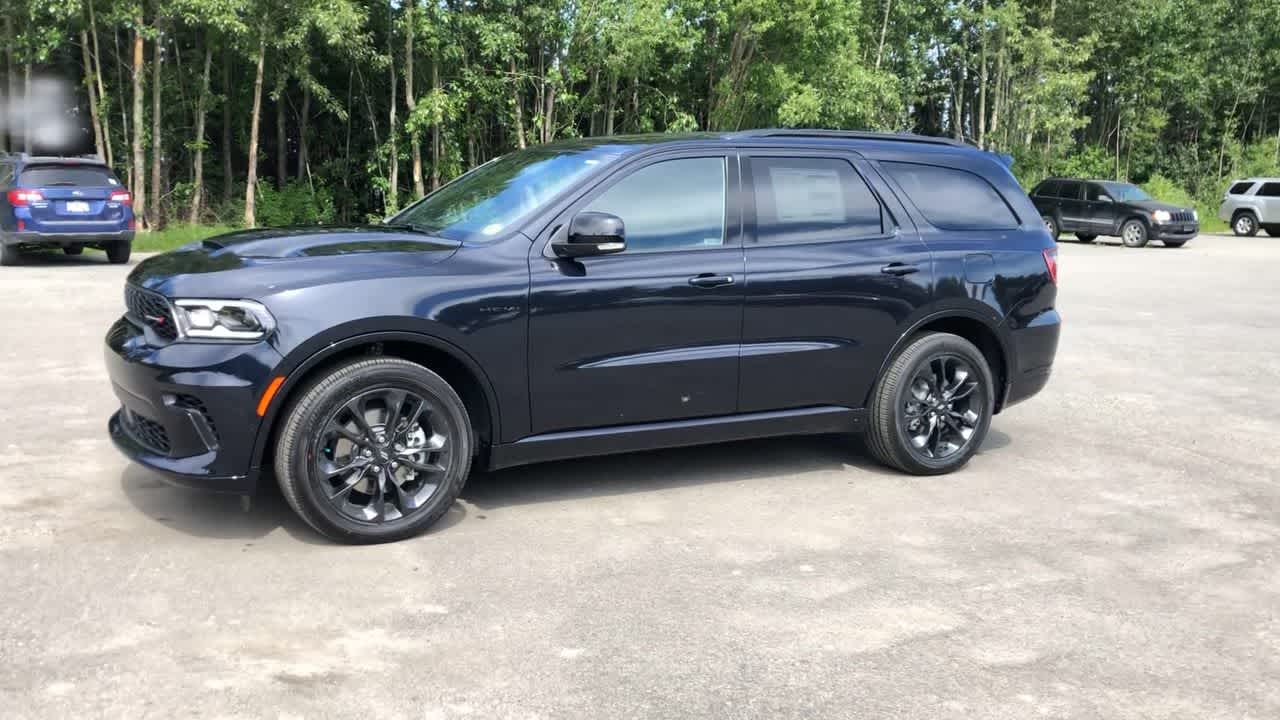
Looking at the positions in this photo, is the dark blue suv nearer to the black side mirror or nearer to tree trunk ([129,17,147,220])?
the black side mirror

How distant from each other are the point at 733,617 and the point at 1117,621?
1425mm

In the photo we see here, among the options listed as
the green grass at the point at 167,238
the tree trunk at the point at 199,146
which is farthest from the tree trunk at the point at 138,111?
the tree trunk at the point at 199,146

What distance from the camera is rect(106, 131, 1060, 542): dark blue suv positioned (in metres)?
4.84

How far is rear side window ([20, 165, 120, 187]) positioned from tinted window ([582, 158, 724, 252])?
14.6 m

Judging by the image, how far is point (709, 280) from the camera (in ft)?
18.6

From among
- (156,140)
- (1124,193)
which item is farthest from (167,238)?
(1124,193)

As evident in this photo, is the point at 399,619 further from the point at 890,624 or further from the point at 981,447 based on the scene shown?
the point at 981,447

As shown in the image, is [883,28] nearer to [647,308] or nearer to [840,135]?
[840,135]

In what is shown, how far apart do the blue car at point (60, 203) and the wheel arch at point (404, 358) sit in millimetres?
14334

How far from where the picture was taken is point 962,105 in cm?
5297

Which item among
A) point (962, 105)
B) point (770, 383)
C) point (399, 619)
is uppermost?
point (962, 105)

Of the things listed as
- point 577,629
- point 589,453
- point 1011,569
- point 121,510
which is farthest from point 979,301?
point 121,510

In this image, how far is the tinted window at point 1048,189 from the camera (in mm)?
32312

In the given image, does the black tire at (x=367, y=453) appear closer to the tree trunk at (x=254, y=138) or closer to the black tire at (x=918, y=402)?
the black tire at (x=918, y=402)
